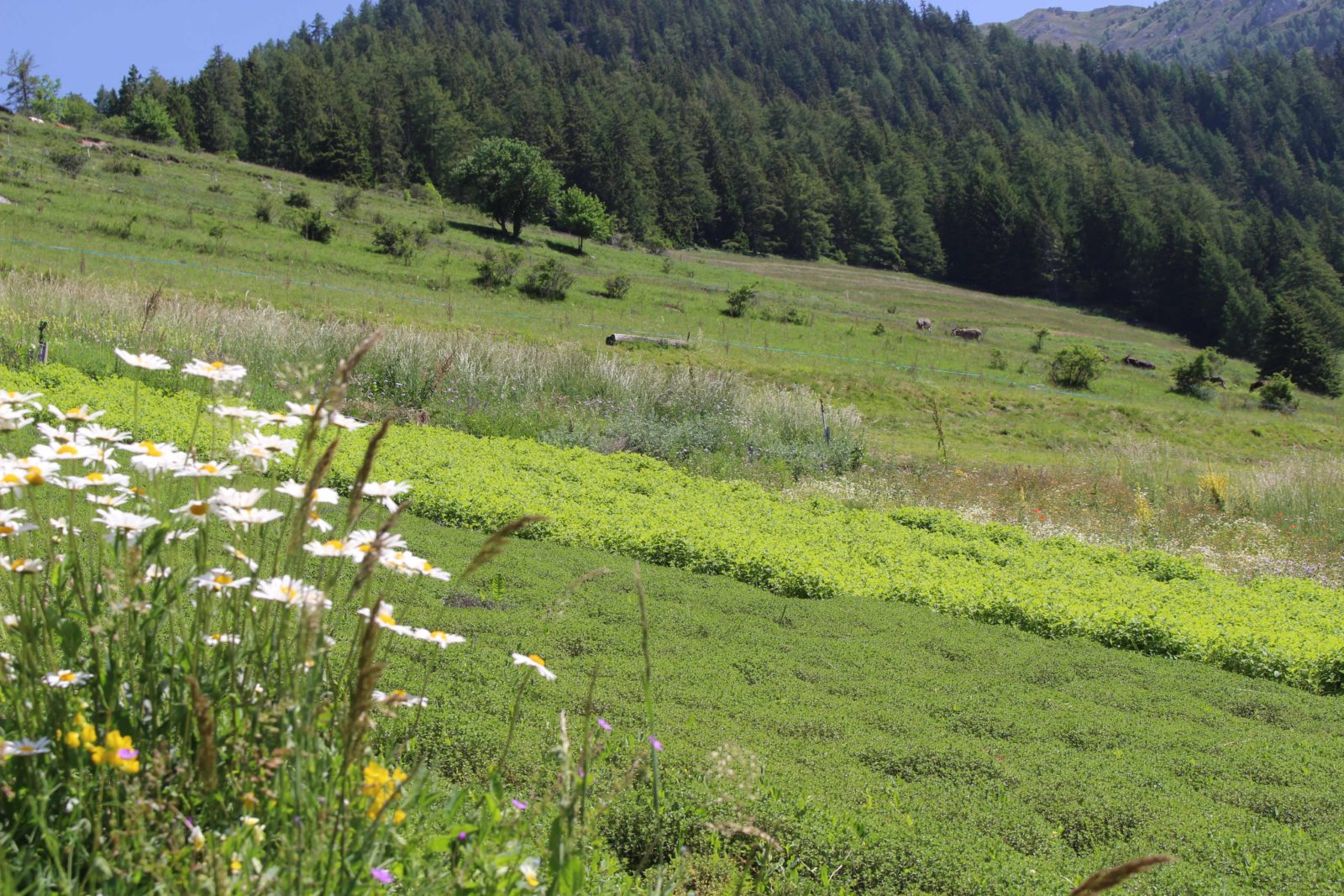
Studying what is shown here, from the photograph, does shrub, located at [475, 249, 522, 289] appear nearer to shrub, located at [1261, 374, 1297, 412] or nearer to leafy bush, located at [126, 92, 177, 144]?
shrub, located at [1261, 374, 1297, 412]

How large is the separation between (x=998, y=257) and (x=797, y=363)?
250ft

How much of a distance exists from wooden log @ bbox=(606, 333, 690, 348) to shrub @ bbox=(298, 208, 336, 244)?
812 inches

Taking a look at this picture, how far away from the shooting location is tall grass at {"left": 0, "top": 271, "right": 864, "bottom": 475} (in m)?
11.7

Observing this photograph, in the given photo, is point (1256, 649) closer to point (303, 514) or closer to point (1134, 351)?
point (303, 514)

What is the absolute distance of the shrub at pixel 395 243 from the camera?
127 ft

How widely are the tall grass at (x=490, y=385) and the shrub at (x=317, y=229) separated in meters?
25.8

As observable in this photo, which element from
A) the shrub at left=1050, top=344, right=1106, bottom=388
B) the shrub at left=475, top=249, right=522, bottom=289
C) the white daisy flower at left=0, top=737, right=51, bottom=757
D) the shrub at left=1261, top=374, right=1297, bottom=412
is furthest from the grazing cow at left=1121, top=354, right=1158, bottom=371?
the white daisy flower at left=0, top=737, right=51, bottom=757

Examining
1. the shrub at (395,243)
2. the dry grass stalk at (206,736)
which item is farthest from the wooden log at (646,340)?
the dry grass stalk at (206,736)

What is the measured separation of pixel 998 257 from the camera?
93625 millimetres

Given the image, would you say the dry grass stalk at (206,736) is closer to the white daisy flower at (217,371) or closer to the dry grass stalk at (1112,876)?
the white daisy flower at (217,371)

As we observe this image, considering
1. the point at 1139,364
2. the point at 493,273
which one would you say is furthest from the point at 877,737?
the point at 1139,364

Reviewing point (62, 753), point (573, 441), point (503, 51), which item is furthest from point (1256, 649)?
point (503, 51)

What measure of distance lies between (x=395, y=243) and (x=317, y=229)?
316 cm

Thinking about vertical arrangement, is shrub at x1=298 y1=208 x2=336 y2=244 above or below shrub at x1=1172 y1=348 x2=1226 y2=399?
above
